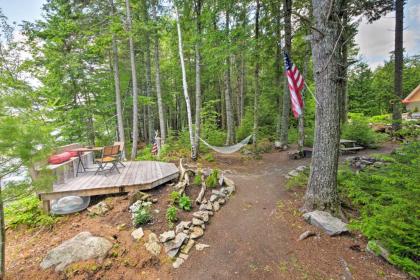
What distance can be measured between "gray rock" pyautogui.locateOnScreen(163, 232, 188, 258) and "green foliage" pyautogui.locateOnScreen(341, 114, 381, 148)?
7.47 m

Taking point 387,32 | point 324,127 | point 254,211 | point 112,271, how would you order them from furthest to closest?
point 387,32 < point 254,211 < point 324,127 < point 112,271

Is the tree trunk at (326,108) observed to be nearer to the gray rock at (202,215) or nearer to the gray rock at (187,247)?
the gray rock at (202,215)

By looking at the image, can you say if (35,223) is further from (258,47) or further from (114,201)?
(258,47)

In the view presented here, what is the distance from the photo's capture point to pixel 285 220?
308 centimetres

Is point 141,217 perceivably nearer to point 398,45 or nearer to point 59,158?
point 59,158

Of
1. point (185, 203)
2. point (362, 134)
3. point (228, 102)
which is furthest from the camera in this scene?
point (228, 102)

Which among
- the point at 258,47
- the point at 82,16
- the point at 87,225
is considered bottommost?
the point at 87,225

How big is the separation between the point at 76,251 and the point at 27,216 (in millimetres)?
2006

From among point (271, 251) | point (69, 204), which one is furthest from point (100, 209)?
point (271, 251)

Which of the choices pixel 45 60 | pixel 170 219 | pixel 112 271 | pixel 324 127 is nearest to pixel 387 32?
pixel 324 127

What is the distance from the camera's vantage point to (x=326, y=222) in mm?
2744

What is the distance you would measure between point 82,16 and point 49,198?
24.1ft

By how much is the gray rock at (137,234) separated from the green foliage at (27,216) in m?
1.74

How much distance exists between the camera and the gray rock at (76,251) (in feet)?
7.93
